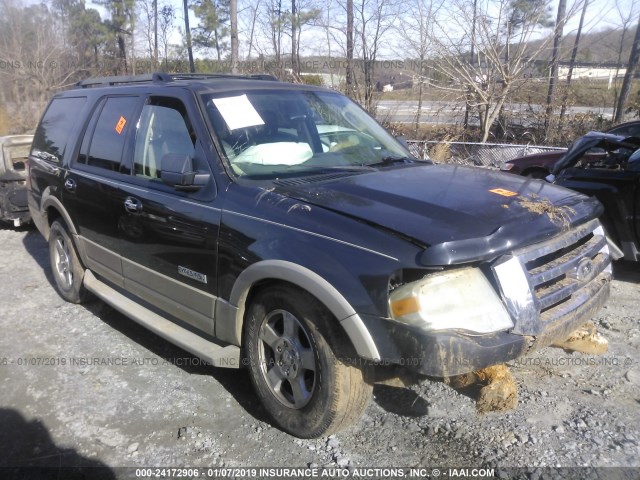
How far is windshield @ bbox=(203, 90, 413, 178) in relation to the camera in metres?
3.41

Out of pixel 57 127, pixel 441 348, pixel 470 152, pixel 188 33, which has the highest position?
pixel 188 33

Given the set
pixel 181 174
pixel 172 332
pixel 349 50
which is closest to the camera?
pixel 181 174

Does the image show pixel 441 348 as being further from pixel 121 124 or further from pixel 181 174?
pixel 121 124

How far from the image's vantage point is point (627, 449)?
288cm

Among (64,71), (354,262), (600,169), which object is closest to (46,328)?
(354,262)

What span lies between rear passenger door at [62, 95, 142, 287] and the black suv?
18mm

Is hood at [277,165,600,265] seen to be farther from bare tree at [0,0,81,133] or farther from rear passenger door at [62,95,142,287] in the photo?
bare tree at [0,0,81,133]

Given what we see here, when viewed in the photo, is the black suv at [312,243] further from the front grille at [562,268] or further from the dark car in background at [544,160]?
the dark car in background at [544,160]

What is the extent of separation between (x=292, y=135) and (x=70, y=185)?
215 centimetres

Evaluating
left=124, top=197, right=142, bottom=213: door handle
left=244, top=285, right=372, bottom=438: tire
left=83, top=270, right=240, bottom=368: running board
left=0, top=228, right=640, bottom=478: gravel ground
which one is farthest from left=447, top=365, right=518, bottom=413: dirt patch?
left=124, top=197, right=142, bottom=213: door handle

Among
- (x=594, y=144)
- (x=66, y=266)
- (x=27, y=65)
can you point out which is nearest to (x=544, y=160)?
(x=594, y=144)

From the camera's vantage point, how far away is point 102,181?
4168mm

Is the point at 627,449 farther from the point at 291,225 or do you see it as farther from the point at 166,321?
the point at 166,321

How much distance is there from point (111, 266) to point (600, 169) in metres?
4.76
